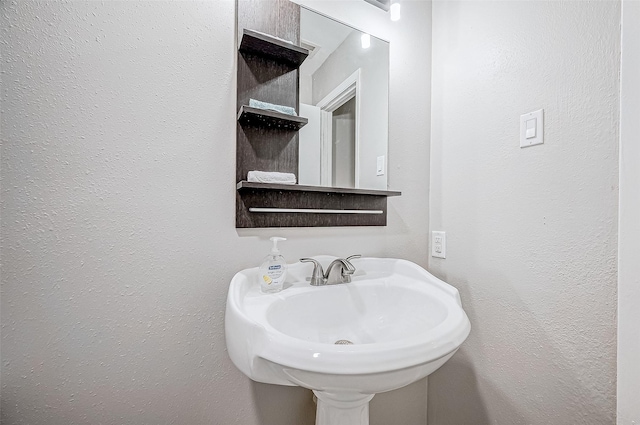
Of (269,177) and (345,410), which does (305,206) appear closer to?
→ (269,177)

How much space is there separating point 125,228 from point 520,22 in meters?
1.36

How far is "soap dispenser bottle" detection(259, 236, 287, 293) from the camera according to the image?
2.76 ft

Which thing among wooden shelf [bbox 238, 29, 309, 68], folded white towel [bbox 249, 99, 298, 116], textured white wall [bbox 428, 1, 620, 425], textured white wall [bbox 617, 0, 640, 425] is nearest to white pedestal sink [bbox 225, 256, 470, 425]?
textured white wall [bbox 428, 1, 620, 425]

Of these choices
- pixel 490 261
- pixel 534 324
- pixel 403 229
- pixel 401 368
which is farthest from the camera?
pixel 403 229

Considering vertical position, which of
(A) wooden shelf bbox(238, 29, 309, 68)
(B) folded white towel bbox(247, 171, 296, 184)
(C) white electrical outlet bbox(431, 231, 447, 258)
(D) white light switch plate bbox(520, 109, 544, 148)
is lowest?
(C) white electrical outlet bbox(431, 231, 447, 258)

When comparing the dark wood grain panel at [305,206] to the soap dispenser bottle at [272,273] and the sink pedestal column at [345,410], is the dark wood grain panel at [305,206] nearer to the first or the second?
the soap dispenser bottle at [272,273]

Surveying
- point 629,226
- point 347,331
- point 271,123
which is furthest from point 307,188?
point 629,226

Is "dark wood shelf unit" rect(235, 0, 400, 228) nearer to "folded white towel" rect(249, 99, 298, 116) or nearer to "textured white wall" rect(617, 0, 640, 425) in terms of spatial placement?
"folded white towel" rect(249, 99, 298, 116)

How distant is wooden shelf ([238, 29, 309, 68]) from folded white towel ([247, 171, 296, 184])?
0.39 m

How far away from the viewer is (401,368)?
512 mm

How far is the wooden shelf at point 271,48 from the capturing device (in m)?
0.86

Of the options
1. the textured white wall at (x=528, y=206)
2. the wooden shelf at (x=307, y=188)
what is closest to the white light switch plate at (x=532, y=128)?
the textured white wall at (x=528, y=206)

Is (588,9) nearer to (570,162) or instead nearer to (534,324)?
(570,162)

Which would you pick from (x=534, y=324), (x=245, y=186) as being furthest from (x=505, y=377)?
(x=245, y=186)
